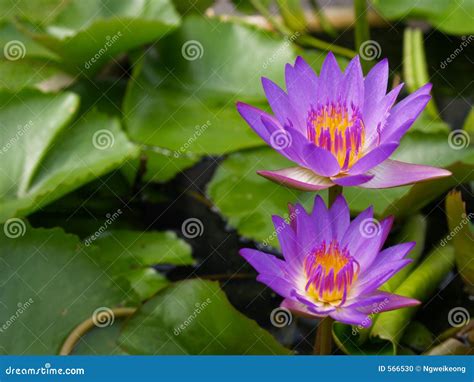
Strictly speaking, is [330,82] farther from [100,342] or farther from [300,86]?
[100,342]

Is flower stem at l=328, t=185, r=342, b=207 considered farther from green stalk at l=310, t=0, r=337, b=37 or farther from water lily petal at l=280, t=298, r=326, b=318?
green stalk at l=310, t=0, r=337, b=37

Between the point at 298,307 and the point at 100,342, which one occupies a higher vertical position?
the point at 298,307

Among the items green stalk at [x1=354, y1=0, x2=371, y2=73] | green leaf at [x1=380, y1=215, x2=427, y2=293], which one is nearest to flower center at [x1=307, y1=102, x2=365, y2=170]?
green leaf at [x1=380, y1=215, x2=427, y2=293]

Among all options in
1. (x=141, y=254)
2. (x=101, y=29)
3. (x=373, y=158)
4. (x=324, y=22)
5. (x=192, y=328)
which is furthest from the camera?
(x=324, y=22)

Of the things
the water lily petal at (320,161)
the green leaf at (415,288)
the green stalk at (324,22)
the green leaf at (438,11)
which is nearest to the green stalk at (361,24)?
the green leaf at (438,11)

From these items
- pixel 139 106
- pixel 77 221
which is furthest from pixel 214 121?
pixel 77 221

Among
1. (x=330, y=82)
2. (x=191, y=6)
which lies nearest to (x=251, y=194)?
(x=330, y=82)

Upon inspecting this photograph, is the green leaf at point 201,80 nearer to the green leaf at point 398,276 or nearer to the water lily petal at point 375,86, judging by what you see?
the green leaf at point 398,276
